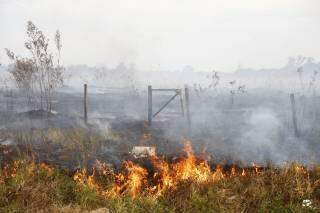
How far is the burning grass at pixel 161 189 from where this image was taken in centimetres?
830

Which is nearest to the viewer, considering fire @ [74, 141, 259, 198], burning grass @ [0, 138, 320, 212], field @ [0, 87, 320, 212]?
burning grass @ [0, 138, 320, 212]

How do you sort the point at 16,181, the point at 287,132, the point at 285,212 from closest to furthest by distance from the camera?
the point at 285,212 → the point at 16,181 → the point at 287,132

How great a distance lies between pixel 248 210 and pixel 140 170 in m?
3.17

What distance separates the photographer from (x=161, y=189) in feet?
30.9

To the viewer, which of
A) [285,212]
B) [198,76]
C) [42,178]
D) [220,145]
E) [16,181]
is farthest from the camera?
[198,76]

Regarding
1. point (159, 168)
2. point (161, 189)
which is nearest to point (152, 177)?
point (159, 168)

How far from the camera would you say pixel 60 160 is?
39.4ft

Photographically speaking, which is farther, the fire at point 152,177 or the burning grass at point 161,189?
the fire at point 152,177

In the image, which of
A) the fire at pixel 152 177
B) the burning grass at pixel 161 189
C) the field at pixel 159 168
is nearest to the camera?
→ the burning grass at pixel 161 189

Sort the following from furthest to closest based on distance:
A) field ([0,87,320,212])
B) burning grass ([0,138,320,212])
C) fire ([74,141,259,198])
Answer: fire ([74,141,259,198]) < field ([0,87,320,212]) < burning grass ([0,138,320,212])

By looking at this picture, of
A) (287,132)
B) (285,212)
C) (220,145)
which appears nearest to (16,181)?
(285,212)

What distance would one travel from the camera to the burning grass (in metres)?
8.30

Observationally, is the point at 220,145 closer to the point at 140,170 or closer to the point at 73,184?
the point at 140,170

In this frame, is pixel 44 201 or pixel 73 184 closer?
pixel 44 201
